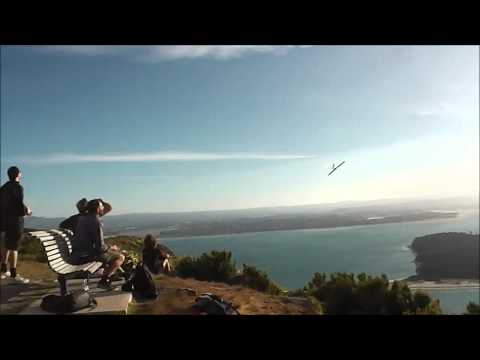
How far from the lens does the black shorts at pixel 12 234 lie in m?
4.30

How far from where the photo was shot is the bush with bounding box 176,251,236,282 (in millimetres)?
8344

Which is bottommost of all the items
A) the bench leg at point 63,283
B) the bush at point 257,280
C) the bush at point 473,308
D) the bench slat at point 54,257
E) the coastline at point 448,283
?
the coastline at point 448,283

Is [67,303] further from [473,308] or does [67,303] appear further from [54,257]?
[473,308]

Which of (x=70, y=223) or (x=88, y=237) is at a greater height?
(x=70, y=223)

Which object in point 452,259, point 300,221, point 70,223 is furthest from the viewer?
point 300,221

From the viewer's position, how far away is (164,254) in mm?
4953

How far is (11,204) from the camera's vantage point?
423 centimetres

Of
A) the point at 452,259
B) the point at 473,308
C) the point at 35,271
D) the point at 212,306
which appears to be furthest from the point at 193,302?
the point at 452,259

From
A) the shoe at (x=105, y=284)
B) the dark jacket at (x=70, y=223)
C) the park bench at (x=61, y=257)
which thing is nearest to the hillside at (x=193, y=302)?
the shoe at (x=105, y=284)

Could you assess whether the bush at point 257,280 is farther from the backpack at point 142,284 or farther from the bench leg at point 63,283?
the bench leg at point 63,283

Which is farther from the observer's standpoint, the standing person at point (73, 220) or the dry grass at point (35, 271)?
the dry grass at point (35, 271)

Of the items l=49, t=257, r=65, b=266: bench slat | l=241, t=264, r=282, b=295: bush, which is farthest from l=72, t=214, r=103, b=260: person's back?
l=241, t=264, r=282, b=295: bush

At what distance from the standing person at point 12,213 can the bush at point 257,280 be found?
4739mm

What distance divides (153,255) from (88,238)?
1.27 meters
